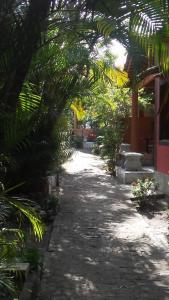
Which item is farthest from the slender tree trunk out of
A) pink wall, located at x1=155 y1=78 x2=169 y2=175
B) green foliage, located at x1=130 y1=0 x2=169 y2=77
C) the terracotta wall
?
the terracotta wall

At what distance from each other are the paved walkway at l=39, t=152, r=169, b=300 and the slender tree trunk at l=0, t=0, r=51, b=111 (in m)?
2.52

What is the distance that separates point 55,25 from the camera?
478cm

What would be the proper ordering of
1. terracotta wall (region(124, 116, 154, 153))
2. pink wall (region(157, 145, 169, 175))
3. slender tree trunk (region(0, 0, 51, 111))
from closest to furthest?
slender tree trunk (region(0, 0, 51, 111))
pink wall (region(157, 145, 169, 175))
terracotta wall (region(124, 116, 154, 153))

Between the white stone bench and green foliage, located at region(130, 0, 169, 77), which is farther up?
green foliage, located at region(130, 0, 169, 77)

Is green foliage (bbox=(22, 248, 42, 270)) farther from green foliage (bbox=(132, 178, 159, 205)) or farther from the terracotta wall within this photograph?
the terracotta wall

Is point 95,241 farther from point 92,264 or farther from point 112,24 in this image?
point 112,24

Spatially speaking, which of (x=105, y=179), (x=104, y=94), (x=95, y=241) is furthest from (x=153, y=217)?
(x=104, y=94)

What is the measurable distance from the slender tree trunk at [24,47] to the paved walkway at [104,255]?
2.52 meters

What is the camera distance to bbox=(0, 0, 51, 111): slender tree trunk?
406 centimetres

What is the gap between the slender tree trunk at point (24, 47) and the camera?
160 inches

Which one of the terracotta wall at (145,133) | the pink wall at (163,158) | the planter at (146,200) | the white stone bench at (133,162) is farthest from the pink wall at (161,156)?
the terracotta wall at (145,133)

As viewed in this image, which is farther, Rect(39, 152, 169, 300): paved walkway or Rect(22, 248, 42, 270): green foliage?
Rect(22, 248, 42, 270): green foliage

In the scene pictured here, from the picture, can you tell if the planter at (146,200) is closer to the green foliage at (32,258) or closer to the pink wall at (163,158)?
the pink wall at (163,158)

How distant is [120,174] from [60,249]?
10080mm
